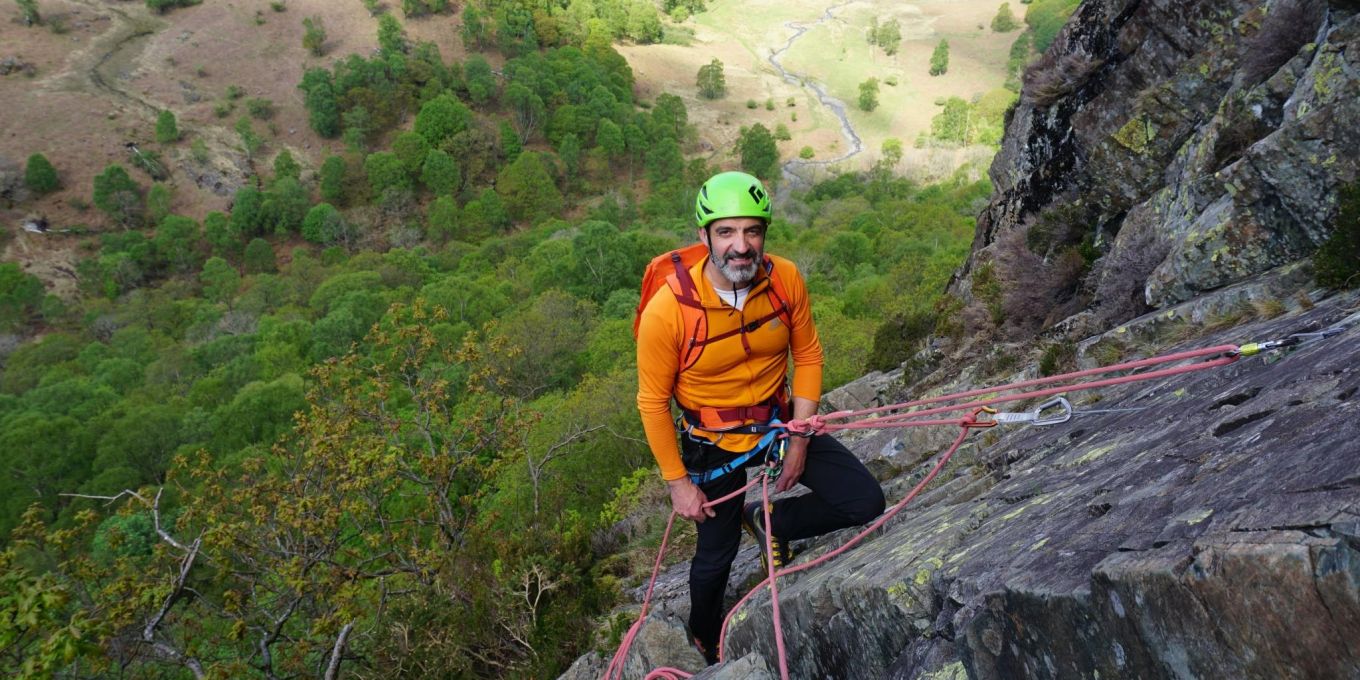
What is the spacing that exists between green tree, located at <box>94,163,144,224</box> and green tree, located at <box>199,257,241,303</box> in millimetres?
15827

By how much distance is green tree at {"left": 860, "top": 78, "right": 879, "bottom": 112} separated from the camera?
378 feet

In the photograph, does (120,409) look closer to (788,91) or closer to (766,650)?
(766,650)

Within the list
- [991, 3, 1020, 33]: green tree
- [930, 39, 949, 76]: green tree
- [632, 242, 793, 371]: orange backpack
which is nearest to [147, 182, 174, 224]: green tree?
[632, 242, 793, 371]: orange backpack

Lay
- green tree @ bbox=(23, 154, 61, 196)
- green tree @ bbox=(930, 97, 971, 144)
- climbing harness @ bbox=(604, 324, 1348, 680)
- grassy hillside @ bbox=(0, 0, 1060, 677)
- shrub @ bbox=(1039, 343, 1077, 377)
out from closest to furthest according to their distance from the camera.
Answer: climbing harness @ bbox=(604, 324, 1348, 680) → shrub @ bbox=(1039, 343, 1077, 377) → grassy hillside @ bbox=(0, 0, 1060, 677) → green tree @ bbox=(23, 154, 61, 196) → green tree @ bbox=(930, 97, 971, 144)

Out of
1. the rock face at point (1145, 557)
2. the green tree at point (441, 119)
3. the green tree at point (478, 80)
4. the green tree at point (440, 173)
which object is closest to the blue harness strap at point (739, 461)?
the rock face at point (1145, 557)

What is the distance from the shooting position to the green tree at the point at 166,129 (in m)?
94.2

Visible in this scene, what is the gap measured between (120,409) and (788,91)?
3988 inches

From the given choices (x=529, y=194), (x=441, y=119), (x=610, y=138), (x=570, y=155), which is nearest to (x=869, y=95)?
(x=610, y=138)

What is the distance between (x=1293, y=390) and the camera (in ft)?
8.96

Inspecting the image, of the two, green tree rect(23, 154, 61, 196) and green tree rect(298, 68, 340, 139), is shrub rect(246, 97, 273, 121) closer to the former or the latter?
green tree rect(298, 68, 340, 139)

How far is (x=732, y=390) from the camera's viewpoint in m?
4.16

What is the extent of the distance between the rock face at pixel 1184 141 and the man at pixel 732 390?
4.01 metres

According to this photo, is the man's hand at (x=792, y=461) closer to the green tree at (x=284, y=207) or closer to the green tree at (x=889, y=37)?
the green tree at (x=284, y=207)

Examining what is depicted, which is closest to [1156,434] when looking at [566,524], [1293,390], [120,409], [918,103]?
[1293,390]
